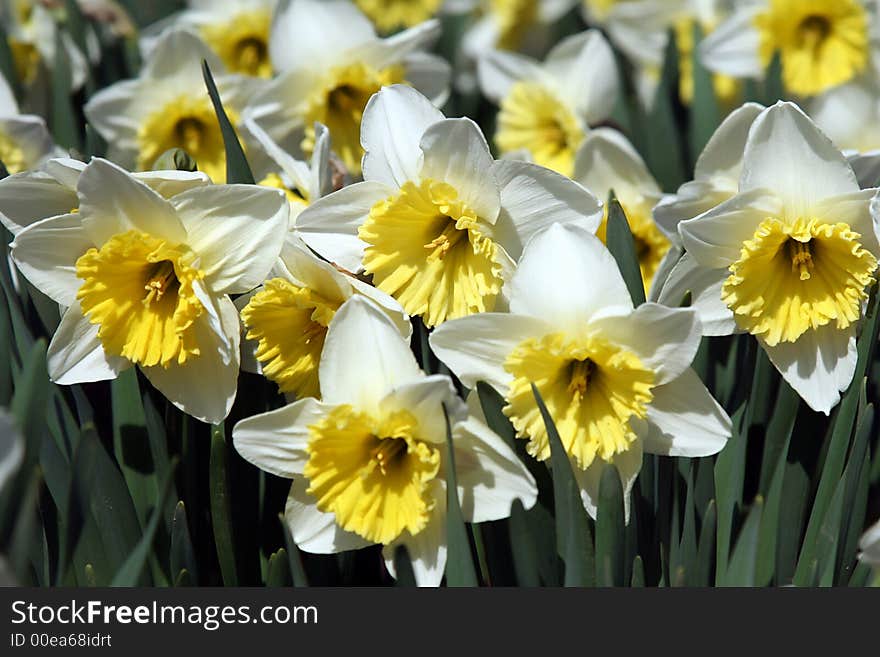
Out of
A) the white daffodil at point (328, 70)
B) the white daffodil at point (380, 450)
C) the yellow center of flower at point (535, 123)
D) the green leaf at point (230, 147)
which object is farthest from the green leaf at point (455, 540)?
the yellow center of flower at point (535, 123)

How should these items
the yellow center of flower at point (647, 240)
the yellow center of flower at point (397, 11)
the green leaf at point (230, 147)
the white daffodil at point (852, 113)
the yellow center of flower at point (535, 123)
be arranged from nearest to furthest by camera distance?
the green leaf at point (230, 147)
the yellow center of flower at point (647, 240)
the white daffodil at point (852, 113)
the yellow center of flower at point (535, 123)
the yellow center of flower at point (397, 11)

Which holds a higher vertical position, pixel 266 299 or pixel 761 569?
pixel 266 299

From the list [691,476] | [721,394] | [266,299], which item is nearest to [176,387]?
[266,299]

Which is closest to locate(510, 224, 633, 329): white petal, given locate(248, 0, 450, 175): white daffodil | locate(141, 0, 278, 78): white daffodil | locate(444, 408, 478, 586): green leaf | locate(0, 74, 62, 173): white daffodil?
locate(444, 408, 478, 586): green leaf

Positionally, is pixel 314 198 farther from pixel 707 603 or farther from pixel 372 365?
pixel 707 603

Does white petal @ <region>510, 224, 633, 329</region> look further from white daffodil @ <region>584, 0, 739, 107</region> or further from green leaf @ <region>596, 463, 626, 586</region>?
white daffodil @ <region>584, 0, 739, 107</region>

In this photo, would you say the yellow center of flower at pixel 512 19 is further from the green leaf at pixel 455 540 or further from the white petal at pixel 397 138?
the green leaf at pixel 455 540

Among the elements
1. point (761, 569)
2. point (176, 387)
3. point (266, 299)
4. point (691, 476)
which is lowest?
point (761, 569)
